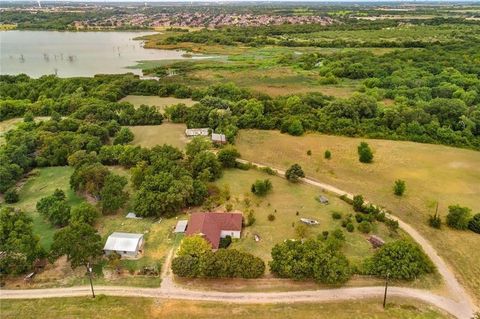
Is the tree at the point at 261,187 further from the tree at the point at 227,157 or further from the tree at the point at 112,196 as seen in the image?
the tree at the point at 112,196

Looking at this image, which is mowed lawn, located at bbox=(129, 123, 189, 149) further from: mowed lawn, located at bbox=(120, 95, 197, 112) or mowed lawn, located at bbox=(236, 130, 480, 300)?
mowed lawn, located at bbox=(120, 95, 197, 112)

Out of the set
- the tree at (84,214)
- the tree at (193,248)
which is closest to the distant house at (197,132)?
the tree at (84,214)

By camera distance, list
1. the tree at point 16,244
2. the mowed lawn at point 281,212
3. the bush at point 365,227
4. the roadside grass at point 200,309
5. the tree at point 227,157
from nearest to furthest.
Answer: the roadside grass at point 200,309, the tree at point 16,244, the mowed lawn at point 281,212, the bush at point 365,227, the tree at point 227,157

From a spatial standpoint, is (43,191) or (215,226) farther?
(43,191)

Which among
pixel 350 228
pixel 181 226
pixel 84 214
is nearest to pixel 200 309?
pixel 181 226

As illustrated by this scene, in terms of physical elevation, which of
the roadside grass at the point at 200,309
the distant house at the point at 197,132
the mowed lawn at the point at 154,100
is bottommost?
the roadside grass at the point at 200,309

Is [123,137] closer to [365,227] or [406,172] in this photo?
[365,227]

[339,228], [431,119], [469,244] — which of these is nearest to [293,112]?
[431,119]

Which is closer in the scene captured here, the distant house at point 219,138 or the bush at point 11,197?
the bush at point 11,197
